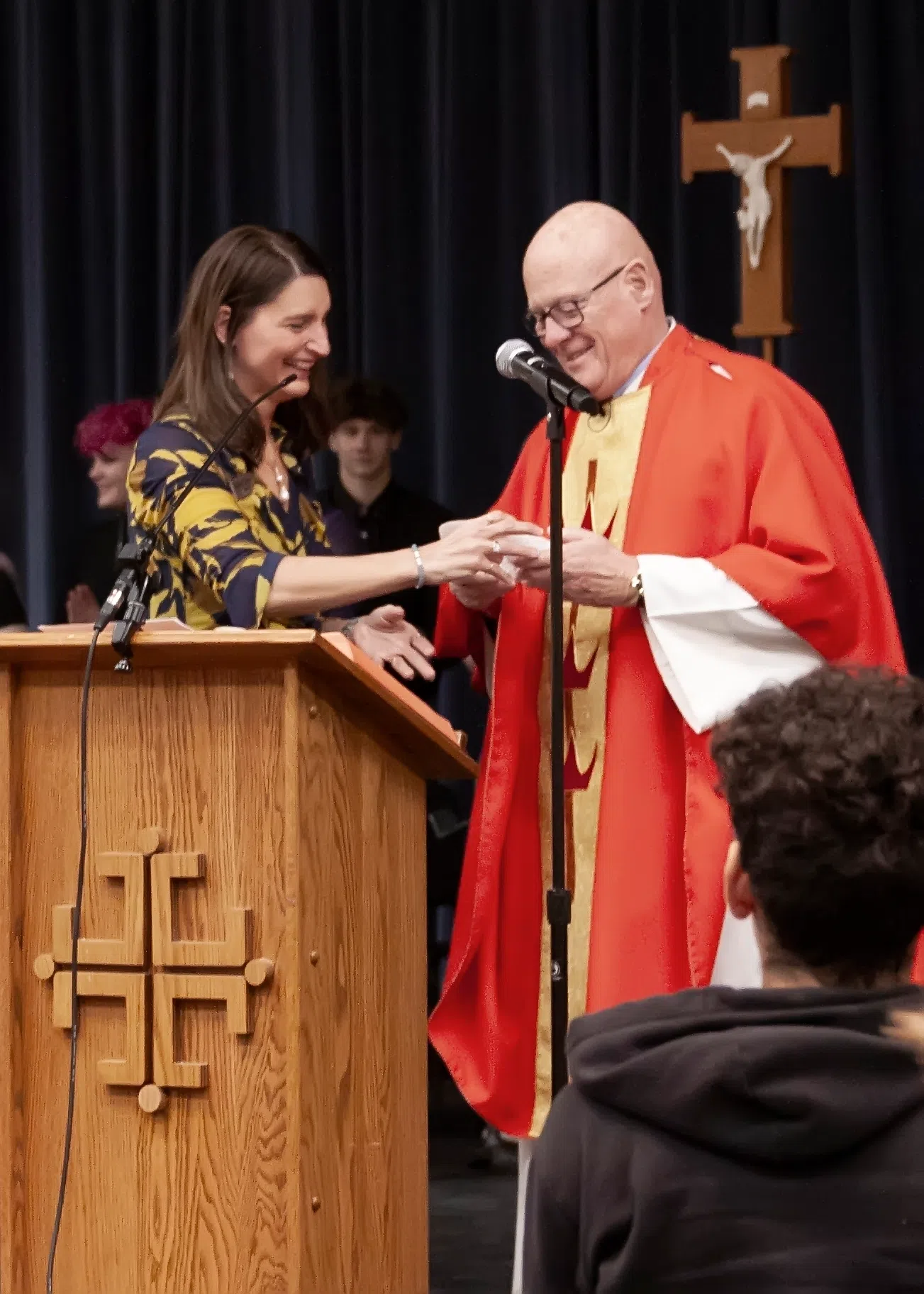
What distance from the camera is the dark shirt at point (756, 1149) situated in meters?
1.29

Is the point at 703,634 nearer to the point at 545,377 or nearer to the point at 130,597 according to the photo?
the point at 545,377

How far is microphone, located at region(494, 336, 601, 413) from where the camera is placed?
2.87m

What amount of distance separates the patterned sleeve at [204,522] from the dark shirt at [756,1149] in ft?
5.87

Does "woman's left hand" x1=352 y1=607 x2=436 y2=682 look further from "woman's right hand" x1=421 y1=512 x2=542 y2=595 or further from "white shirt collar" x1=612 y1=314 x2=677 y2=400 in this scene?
"white shirt collar" x1=612 y1=314 x2=677 y2=400

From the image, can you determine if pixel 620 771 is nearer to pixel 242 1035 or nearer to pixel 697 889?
pixel 697 889

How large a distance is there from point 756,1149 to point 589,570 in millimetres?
1981

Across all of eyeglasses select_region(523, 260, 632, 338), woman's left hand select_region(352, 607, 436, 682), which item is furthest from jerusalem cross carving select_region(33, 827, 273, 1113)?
eyeglasses select_region(523, 260, 632, 338)

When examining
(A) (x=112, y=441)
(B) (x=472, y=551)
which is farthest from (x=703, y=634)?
(A) (x=112, y=441)

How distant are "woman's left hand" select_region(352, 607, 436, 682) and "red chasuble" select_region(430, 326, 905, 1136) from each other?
30 cm

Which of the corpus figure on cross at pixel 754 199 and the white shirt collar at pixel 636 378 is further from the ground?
the corpus figure on cross at pixel 754 199

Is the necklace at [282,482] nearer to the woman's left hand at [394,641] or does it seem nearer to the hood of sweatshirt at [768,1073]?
the woman's left hand at [394,641]

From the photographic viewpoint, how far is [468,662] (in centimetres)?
551

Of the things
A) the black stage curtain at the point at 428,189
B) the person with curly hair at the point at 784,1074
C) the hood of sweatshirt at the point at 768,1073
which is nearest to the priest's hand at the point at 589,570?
the person with curly hair at the point at 784,1074

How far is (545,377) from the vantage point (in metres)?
2.91
